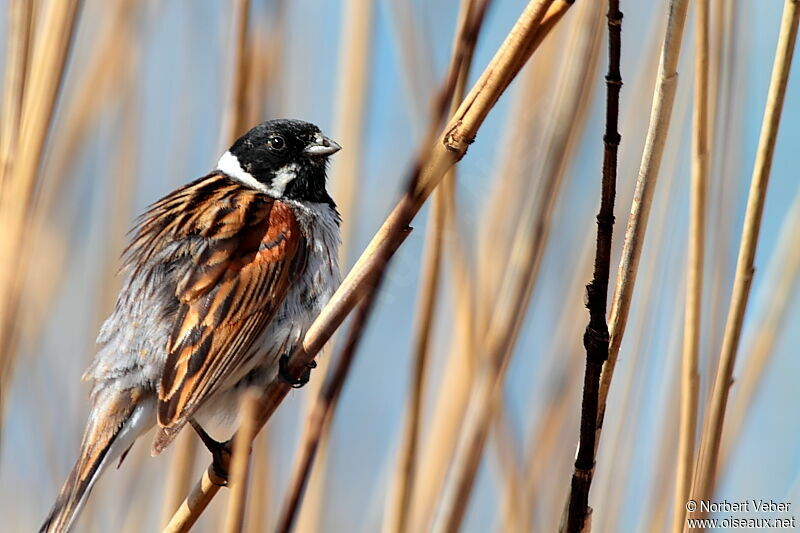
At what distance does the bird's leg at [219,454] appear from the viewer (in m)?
1.89

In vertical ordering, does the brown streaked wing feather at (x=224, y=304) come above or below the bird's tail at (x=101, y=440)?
above

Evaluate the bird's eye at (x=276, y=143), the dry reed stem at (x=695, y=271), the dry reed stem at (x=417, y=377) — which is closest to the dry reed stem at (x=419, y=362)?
the dry reed stem at (x=417, y=377)

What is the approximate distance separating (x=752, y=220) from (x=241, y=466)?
36.8 inches

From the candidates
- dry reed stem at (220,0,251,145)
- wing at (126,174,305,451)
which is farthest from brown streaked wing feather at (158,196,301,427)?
dry reed stem at (220,0,251,145)

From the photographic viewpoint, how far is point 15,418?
271 cm

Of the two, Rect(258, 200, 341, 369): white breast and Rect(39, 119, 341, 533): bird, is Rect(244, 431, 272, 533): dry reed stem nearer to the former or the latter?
Rect(39, 119, 341, 533): bird

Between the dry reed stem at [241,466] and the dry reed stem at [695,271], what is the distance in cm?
82

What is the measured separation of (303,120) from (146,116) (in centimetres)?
47

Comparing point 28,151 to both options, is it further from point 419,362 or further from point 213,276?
point 419,362

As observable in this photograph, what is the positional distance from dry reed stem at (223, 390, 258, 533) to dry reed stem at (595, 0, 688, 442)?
52cm

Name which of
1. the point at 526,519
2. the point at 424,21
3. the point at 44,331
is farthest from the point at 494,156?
the point at 44,331

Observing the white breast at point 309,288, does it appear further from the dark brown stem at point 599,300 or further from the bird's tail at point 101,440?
the dark brown stem at point 599,300

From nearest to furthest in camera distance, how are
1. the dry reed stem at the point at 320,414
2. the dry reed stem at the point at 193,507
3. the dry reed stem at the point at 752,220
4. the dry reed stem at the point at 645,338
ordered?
1. the dry reed stem at the point at 320,414
2. the dry reed stem at the point at 752,220
3. the dry reed stem at the point at 193,507
4. the dry reed stem at the point at 645,338

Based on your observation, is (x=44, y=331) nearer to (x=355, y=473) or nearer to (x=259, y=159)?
(x=259, y=159)
